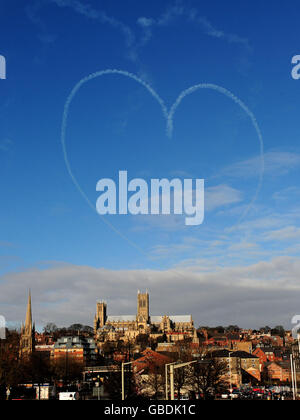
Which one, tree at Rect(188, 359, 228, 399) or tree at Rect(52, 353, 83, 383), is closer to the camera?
tree at Rect(188, 359, 228, 399)

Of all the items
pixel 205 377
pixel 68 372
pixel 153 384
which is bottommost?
pixel 68 372

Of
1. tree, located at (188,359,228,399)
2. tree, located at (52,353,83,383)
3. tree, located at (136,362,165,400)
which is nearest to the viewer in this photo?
tree, located at (188,359,228,399)

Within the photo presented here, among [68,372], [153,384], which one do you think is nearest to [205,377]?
[153,384]

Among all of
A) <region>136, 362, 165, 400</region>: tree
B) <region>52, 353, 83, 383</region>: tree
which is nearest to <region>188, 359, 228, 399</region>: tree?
<region>136, 362, 165, 400</region>: tree

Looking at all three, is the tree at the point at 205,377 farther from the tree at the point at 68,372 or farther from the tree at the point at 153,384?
the tree at the point at 68,372

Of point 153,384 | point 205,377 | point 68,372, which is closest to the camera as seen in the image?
point 153,384

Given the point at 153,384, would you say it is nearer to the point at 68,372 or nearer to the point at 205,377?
the point at 205,377

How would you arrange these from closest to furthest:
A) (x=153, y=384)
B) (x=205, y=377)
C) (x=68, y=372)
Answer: (x=153, y=384) < (x=205, y=377) < (x=68, y=372)

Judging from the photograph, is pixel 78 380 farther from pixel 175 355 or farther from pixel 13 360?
pixel 13 360

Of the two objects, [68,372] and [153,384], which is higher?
[153,384]

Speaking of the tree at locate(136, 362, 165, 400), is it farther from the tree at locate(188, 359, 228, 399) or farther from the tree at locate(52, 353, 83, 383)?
the tree at locate(52, 353, 83, 383)

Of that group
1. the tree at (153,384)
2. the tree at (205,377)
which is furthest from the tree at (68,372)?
the tree at (205,377)
